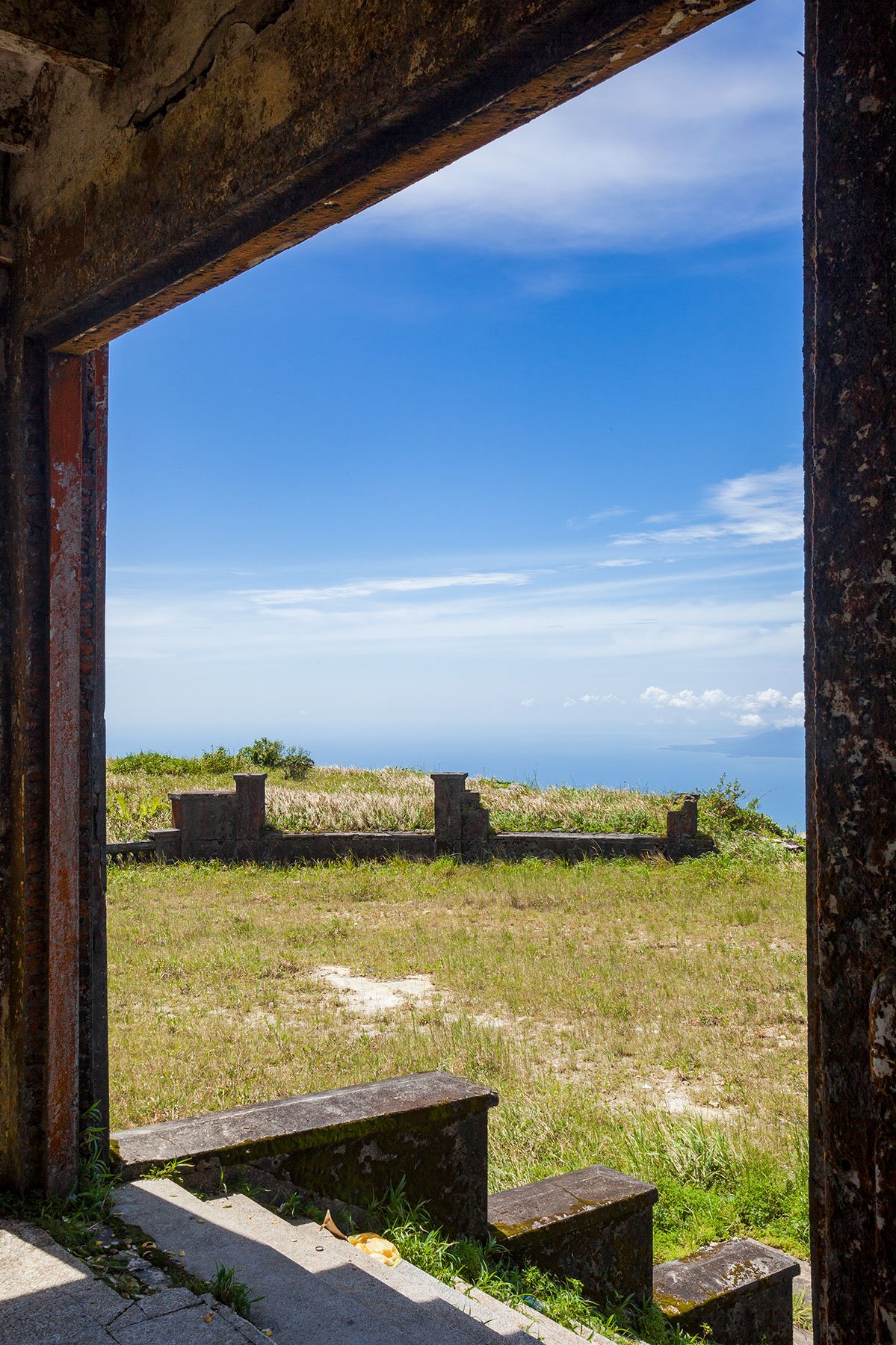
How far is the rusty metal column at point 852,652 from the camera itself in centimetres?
106

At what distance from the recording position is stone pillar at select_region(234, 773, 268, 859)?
13.3 metres

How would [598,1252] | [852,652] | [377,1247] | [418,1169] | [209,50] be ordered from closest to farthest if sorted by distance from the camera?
1. [852,652]
2. [209,50]
3. [377,1247]
4. [418,1169]
5. [598,1252]

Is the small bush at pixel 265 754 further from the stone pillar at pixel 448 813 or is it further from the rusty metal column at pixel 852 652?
the rusty metal column at pixel 852 652

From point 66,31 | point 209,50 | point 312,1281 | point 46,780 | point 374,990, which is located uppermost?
point 66,31

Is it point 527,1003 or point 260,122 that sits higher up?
point 260,122

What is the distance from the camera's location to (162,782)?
17.1 meters

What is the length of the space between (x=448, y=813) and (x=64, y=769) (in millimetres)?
10544

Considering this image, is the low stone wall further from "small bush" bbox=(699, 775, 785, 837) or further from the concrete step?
the concrete step

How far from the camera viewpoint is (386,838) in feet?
45.0

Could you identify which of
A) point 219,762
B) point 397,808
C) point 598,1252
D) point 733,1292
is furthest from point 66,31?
point 219,762

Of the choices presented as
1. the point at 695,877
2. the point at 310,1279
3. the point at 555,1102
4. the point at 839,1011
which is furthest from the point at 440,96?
the point at 695,877

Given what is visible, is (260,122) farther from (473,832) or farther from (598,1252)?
(473,832)

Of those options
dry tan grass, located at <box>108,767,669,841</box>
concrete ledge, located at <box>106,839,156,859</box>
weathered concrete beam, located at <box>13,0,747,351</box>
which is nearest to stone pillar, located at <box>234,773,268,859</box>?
dry tan grass, located at <box>108,767,669,841</box>

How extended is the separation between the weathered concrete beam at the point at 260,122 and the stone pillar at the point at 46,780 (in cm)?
30
